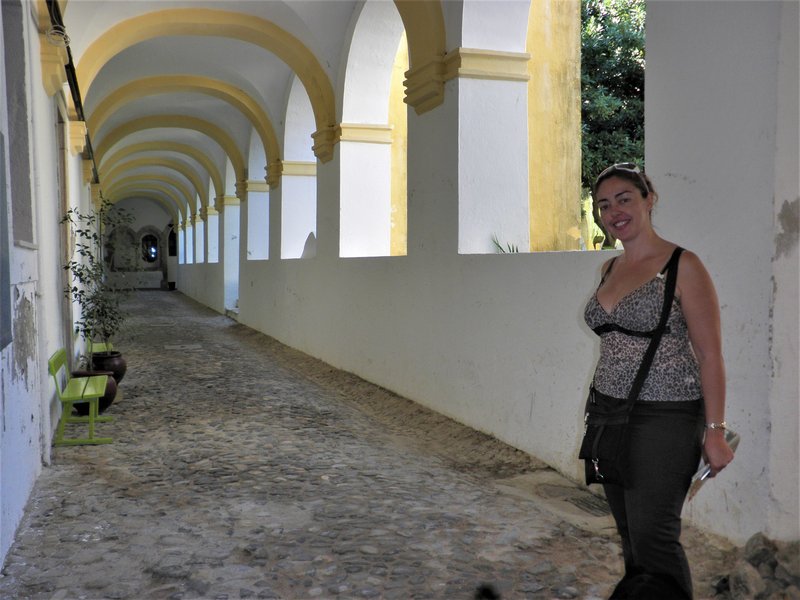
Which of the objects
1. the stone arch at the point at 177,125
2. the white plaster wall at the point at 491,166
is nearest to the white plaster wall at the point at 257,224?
the stone arch at the point at 177,125

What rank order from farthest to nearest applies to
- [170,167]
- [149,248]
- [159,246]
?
[149,248], [159,246], [170,167]

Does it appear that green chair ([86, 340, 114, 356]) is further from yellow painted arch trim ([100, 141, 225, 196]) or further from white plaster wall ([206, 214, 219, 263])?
white plaster wall ([206, 214, 219, 263])

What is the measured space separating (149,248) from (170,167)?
50.6ft

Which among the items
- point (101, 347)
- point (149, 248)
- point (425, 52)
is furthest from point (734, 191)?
point (149, 248)

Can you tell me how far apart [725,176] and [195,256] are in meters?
24.6

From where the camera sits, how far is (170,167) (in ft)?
80.4

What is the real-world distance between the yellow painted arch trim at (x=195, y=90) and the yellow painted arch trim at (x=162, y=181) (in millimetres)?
13248

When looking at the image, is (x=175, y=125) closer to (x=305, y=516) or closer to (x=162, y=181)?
(x=162, y=181)

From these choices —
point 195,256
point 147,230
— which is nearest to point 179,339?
point 195,256

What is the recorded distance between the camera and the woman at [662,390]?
2.16 m

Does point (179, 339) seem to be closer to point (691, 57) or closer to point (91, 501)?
point (91, 501)

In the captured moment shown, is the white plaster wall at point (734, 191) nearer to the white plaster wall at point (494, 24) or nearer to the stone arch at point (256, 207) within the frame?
the white plaster wall at point (494, 24)

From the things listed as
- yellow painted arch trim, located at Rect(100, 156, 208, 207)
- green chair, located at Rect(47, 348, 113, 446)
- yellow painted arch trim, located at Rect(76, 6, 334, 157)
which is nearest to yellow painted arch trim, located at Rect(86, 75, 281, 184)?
yellow painted arch trim, located at Rect(76, 6, 334, 157)

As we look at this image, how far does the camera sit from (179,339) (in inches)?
524
